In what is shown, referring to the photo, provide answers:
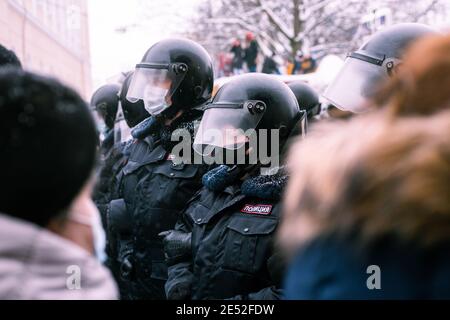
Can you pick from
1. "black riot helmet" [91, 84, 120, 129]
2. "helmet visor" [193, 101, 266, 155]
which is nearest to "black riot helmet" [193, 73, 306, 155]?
"helmet visor" [193, 101, 266, 155]

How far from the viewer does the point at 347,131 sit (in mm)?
1378

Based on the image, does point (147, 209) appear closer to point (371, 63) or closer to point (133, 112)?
point (371, 63)

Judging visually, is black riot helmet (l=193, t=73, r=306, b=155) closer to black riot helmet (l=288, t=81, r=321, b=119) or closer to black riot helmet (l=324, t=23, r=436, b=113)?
black riot helmet (l=324, t=23, r=436, b=113)

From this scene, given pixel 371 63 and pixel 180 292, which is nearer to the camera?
pixel 180 292

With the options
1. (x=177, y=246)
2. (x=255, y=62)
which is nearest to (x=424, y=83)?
(x=177, y=246)

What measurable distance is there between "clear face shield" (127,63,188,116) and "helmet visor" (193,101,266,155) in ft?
3.23

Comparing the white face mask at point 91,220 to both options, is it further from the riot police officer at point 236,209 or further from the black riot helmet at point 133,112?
the black riot helmet at point 133,112

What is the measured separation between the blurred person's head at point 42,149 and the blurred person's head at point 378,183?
46cm

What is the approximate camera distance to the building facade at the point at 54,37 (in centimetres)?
1595

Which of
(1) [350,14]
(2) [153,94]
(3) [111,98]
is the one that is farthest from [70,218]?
(1) [350,14]

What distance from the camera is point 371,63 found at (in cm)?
371

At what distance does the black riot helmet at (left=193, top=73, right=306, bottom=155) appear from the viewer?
332 cm

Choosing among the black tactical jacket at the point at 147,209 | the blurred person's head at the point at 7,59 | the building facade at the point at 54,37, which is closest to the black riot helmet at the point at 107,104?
the black tactical jacket at the point at 147,209

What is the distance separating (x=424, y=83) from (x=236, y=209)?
69.5 inches
